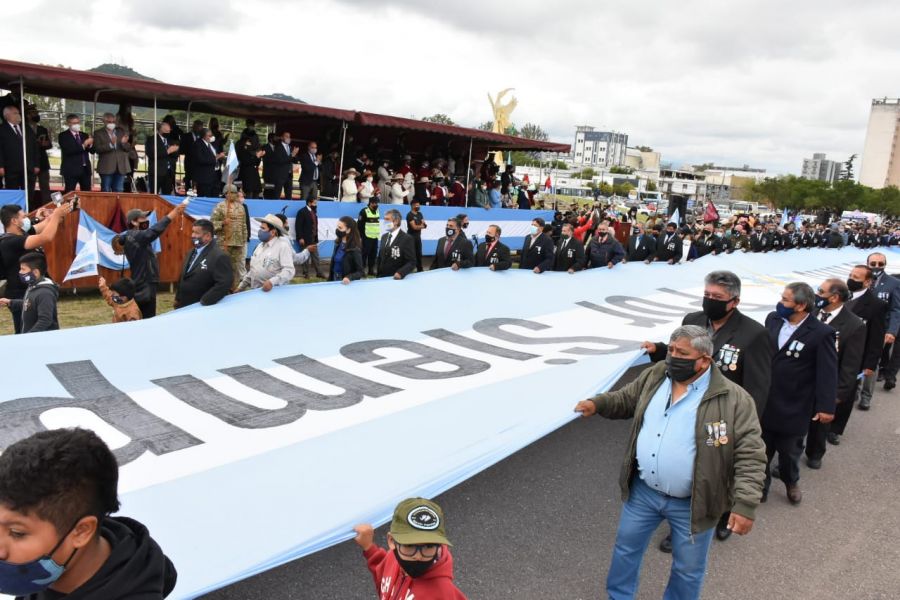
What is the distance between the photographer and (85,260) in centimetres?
976

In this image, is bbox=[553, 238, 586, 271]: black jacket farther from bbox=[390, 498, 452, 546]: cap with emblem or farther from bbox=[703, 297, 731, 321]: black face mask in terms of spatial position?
bbox=[390, 498, 452, 546]: cap with emblem

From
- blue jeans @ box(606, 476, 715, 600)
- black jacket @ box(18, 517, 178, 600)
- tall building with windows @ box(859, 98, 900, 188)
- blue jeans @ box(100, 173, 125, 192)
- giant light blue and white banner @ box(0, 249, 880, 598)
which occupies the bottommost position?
blue jeans @ box(606, 476, 715, 600)

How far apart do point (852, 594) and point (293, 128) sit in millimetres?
16519

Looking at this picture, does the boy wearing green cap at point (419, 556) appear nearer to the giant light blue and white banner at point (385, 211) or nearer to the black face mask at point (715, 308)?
the black face mask at point (715, 308)

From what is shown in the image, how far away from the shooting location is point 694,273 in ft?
36.3

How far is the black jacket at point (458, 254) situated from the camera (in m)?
8.79

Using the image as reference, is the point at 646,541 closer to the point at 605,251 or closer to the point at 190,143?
the point at 605,251

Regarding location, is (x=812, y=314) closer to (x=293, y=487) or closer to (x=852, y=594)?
(x=852, y=594)

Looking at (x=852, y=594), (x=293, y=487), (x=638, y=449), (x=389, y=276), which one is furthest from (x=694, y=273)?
(x=293, y=487)

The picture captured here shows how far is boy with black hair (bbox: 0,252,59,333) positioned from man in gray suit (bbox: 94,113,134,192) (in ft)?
21.1

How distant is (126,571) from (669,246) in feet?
37.8

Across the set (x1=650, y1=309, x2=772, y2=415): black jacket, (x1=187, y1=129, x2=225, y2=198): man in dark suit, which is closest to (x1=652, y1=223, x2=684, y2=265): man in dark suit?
(x1=650, y1=309, x2=772, y2=415): black jacket

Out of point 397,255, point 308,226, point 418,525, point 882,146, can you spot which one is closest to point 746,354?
point 418,525

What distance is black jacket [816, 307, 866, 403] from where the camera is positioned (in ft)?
19.0
